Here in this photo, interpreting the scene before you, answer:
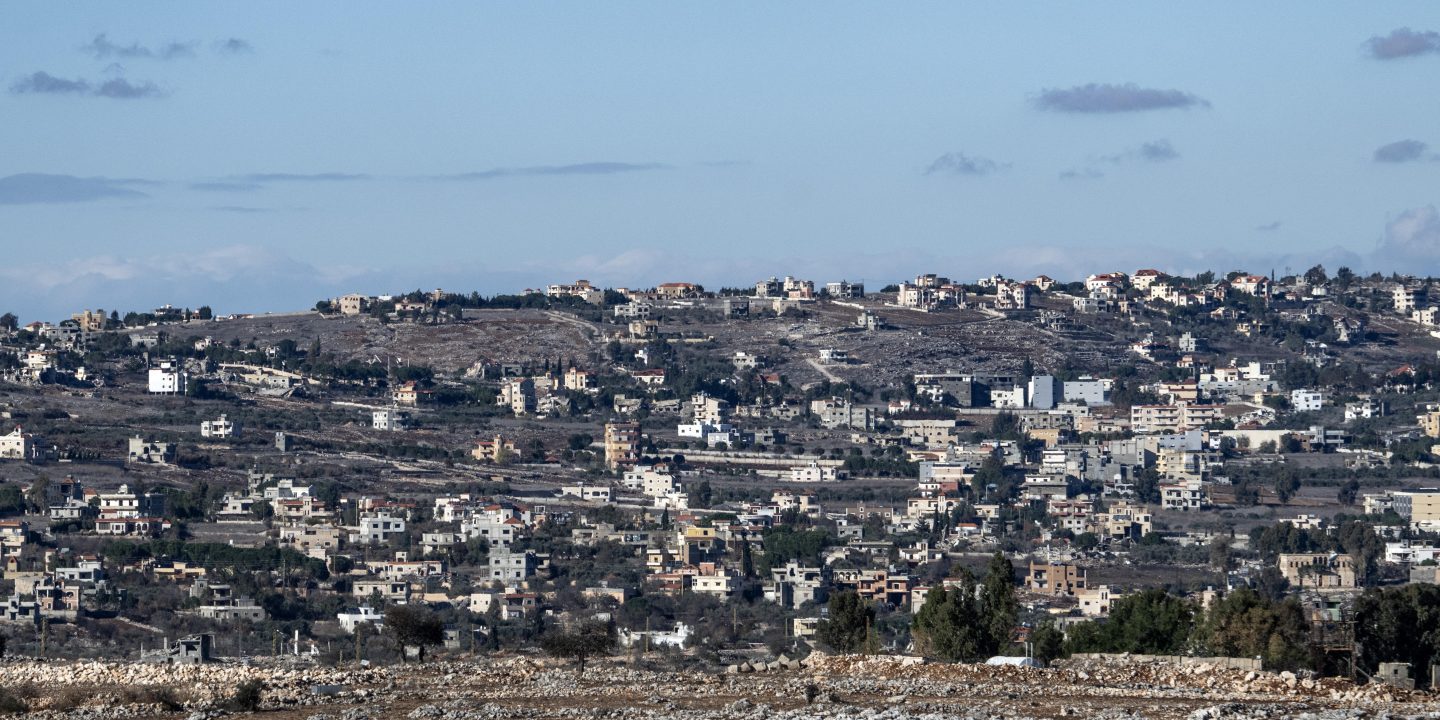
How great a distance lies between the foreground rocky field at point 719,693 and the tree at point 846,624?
12.1 metres

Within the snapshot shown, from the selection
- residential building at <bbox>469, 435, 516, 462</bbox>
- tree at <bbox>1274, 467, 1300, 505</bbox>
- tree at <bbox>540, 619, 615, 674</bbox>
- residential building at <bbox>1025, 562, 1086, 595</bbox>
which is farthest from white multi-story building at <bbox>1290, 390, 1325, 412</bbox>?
tree at <bbox>540, 619, 615, 674</bbox>

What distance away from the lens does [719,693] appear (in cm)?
3253

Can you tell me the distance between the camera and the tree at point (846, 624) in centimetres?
4991

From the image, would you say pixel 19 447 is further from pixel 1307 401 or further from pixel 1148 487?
pixel 1307 401

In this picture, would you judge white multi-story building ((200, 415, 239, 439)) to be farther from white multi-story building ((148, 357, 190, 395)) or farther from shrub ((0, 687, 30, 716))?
shrub ((0, 687, 30, 716))

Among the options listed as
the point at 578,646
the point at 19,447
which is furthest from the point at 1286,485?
the point at 578,646

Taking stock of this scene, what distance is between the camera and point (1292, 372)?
167000mm

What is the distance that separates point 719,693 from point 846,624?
18015 mm

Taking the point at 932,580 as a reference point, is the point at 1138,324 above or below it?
above

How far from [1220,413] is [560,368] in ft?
129

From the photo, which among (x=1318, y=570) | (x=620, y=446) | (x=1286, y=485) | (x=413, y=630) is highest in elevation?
(x=620, y=446)

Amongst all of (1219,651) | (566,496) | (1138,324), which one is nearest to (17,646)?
(1219,651)

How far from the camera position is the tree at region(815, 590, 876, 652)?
164ft

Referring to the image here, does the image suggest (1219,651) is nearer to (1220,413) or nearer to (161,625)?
(161,625)
